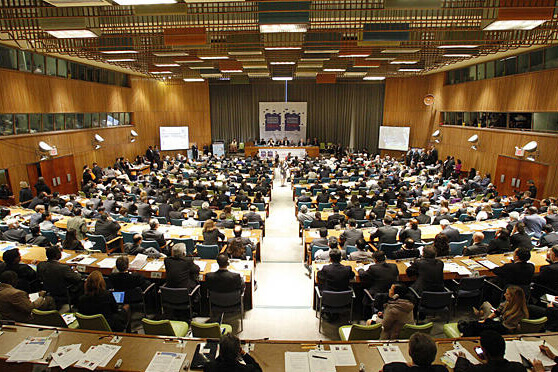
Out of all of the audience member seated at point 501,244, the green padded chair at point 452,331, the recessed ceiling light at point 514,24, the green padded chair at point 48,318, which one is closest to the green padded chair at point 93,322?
the green padded chair at point 48,318

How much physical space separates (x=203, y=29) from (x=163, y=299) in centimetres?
720

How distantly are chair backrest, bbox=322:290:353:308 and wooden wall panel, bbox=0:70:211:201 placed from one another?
1350cm

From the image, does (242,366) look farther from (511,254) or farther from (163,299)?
(511,254)

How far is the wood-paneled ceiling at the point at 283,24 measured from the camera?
8.12 metres

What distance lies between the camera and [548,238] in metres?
7.82

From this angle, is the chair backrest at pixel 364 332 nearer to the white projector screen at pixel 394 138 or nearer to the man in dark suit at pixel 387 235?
the man in dark suit at pixel 387 235

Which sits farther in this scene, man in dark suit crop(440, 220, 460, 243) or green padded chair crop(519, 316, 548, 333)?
man in dark suit crop(440, 220, 460, 243)

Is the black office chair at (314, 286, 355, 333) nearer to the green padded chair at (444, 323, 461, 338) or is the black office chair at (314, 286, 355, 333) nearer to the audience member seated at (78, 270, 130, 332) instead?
the green padded chair at (444, 323, 461, 338)

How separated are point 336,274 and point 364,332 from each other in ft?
4.96

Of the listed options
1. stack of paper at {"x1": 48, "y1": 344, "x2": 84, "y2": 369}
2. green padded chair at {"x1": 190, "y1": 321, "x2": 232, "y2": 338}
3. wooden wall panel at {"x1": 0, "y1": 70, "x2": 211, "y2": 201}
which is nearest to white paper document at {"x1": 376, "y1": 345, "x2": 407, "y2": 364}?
green padded chair at {"x1": 190, "y1": 321, "x2": 232, "y2": 338}

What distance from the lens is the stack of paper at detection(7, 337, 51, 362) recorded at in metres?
4.03

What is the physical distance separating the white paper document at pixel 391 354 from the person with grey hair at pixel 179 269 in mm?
3498

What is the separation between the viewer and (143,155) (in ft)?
84.0

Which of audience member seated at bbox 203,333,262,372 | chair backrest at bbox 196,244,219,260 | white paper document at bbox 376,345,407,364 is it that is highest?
audience member seated at bbox 203,333,262,372
